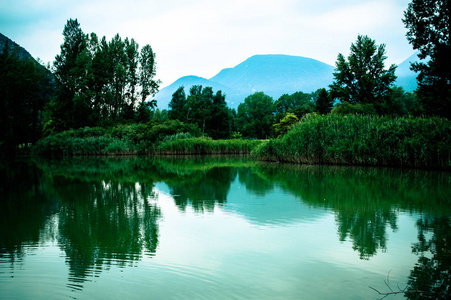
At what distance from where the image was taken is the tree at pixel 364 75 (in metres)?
48.5

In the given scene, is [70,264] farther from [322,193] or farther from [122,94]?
[122,94]

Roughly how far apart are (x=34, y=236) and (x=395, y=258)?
16.8 feet

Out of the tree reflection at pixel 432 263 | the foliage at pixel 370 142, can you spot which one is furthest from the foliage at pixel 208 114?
the tree reflection at pixel 432 263

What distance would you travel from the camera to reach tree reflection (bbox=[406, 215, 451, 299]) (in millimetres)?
3391

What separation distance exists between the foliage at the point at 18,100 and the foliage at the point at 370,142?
110ft

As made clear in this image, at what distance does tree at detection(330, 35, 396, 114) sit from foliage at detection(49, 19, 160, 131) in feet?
→ 90.2

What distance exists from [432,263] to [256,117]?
89.3 meters

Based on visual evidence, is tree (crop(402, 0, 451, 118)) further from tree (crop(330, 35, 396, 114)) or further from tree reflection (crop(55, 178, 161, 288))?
tree (crop(330, 35, 396, 114))

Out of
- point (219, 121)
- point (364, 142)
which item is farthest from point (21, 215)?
point (219, 121)

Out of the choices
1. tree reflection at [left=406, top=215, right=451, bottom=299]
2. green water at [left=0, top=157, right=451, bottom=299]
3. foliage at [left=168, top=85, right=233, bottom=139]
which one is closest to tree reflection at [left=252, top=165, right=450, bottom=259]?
green water at [left=0, top=157, right=451, bottom=299]

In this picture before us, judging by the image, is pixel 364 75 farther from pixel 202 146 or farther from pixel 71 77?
pixel 71 77

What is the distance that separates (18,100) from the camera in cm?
4500

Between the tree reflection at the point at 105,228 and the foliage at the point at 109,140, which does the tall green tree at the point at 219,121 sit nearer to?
the foliage at the point at 109,140

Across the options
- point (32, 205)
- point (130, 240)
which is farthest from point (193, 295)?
point (32, 205)
